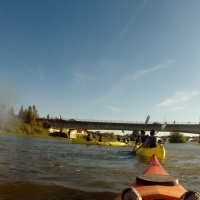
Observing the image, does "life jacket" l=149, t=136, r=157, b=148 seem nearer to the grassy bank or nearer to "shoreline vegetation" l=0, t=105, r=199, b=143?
"shoreline vegetation" l=0, t=105, r=199, b=143

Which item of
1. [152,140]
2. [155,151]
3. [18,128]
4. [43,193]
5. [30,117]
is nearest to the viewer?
[43,193]

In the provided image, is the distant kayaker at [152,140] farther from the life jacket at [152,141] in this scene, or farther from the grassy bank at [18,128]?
the grassy bank at [18,128]

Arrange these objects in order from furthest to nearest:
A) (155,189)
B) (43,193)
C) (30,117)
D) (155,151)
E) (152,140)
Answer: (30,117) → (152,140) → (155,151) → (43,193) → (155,189)

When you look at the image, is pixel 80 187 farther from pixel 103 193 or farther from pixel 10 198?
pixel 10 198

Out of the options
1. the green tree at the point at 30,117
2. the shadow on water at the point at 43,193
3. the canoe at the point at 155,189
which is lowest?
the shadow on water at the point at 43,193

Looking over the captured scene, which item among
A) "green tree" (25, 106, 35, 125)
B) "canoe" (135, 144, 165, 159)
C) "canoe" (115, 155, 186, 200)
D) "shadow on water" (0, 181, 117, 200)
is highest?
"green tree" (25, 106, 35, 125)

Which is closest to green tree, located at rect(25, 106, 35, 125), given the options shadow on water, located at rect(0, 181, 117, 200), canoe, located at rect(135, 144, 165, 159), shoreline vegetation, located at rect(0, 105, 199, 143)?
shoreline vegetation, located at rect(0, 105, 199, 143)

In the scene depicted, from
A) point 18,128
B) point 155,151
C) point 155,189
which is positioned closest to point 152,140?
point 155,151

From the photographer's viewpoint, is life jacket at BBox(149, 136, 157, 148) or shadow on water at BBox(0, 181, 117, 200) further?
life jacket at BBox(149, 136, 157, 148)

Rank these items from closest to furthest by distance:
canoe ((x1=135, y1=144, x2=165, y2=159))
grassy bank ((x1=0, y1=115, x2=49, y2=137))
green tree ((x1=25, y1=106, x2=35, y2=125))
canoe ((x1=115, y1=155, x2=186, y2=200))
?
1. canoe ((x1=115, y1=155, x2=186, y2=200))
2. canoe ((x1=135, y1=144, x2=165, y2=159))
3. grassy bank ((x1=0, y1=115, x2=49, y2=137))
4. green tree ((x1=25, y1=106, x2=35, y2=125))

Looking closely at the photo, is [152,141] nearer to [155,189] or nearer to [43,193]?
[43,193]

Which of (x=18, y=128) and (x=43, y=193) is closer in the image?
(x=43, y=193)

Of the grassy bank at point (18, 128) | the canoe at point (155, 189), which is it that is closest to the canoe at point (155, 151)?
the canoe at point (155, 189)

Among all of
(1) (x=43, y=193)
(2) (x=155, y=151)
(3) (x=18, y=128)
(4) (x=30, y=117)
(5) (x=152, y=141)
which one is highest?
(4) (x=30, y=117)
